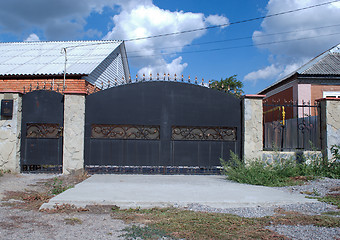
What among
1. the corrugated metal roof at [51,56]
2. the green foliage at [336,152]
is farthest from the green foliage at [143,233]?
the corrugated metal roof at [51,56]

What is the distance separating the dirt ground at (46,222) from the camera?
3930 millimetres

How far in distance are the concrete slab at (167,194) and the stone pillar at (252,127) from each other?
151 centimetres

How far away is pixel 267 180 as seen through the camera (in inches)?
308

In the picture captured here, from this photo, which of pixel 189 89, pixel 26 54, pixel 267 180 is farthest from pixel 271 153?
pixel 26 54

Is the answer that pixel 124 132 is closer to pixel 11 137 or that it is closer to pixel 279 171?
pixel 11 137

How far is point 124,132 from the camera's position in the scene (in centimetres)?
906

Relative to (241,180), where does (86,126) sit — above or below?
above

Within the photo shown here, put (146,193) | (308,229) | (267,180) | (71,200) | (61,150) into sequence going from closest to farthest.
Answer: (308,229)
(71,200)
(146,193)
(267,180)
(61,150)

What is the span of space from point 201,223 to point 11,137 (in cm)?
677

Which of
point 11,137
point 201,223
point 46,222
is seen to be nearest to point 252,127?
point 201,223

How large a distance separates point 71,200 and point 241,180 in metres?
4.42

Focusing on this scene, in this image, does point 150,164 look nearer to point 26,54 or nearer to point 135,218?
point 135,218

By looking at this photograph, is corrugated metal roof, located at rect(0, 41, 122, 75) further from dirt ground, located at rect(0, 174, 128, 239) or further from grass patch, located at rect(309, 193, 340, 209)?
grass patch, located at rect(309, 193, 340, 209)

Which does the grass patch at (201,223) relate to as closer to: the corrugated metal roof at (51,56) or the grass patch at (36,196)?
the grass patch at (36,196)
